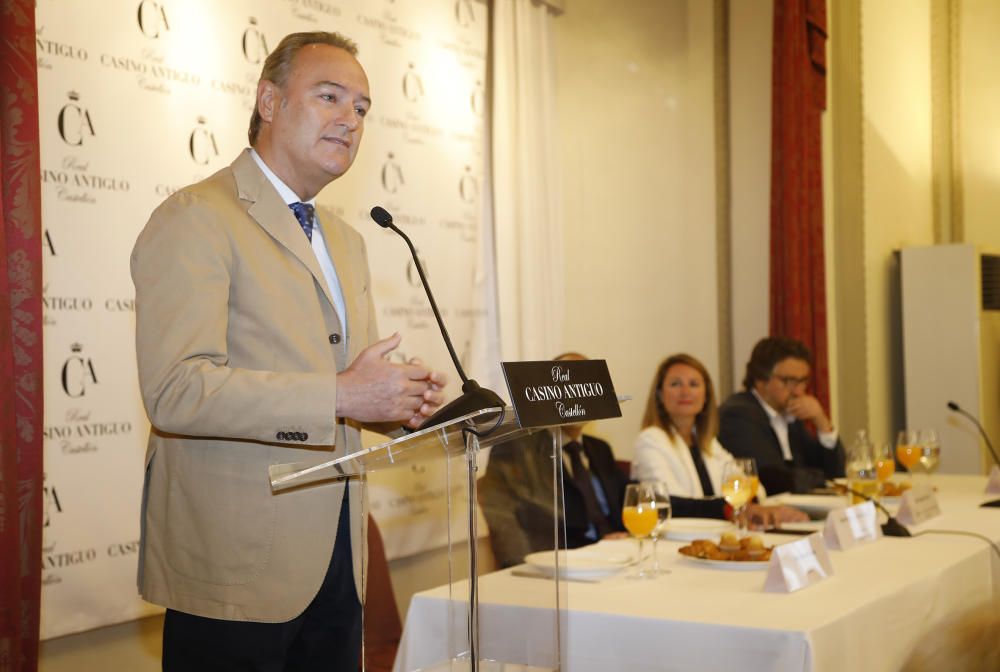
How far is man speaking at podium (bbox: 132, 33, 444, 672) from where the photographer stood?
1608 mm

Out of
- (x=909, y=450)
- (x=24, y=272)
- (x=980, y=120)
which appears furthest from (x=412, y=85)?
(x=980, y=120)

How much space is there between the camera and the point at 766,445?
4.69 m

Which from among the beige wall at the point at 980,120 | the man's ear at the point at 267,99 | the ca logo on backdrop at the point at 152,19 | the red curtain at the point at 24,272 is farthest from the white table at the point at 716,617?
the beige wall at the point at 980,120

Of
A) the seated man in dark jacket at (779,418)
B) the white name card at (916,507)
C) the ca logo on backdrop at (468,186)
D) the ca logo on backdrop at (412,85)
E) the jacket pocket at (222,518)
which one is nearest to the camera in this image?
the jacket pocket at (222,518)

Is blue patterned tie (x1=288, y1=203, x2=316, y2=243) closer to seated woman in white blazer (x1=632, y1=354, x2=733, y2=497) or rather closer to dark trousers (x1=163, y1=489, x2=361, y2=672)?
dark trousers (x1=163, y1=489, x2=361, y2=672)

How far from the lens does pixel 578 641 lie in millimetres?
2037

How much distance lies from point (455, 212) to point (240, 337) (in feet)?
9.27

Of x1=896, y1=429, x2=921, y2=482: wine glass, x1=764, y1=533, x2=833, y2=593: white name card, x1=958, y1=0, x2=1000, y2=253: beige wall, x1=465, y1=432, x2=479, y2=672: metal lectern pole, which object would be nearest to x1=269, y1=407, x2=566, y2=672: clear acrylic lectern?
x1=465, y1=432, x2=479, y2=672: metal lectern pole

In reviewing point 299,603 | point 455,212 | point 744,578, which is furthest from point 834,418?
point 299,603

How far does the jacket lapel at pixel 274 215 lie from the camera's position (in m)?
1.83

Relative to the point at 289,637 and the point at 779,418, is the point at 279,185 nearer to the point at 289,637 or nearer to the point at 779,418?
the point at 289,637

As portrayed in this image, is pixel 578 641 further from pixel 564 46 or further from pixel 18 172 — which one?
pixel 564 46

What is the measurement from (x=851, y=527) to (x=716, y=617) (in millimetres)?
933

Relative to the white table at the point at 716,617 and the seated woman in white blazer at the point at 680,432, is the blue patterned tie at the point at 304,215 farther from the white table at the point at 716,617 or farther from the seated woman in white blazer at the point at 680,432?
the seated woman in white blazer at the point at 680,432
